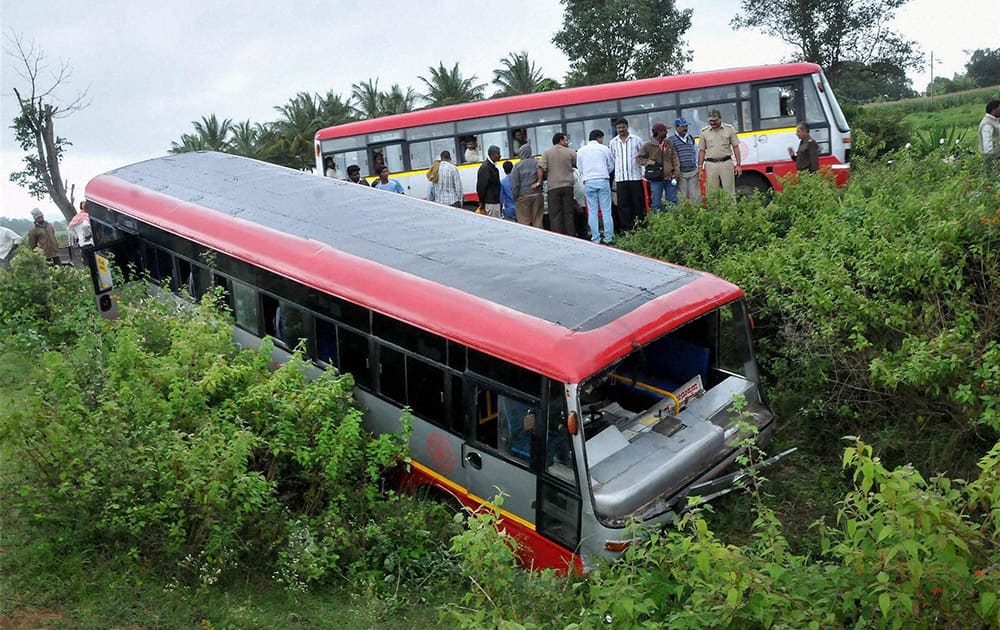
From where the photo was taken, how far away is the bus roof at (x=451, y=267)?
20.3 ft

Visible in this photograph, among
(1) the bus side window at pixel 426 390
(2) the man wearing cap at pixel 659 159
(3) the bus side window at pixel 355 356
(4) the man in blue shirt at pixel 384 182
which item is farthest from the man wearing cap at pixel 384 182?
(1) the bus side window at pixel 426 390

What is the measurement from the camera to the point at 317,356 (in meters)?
8.30

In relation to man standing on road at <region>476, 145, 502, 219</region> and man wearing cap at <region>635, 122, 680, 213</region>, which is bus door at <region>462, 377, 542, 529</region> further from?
man standing on road at <region>476, 145, 502, 219</region>

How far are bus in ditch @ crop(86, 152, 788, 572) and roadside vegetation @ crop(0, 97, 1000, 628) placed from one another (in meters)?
0.40

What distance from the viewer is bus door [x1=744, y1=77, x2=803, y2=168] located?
48.3ft

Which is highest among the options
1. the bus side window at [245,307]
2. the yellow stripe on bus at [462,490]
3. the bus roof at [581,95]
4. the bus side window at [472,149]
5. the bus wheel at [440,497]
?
the bus roof at [581,95]

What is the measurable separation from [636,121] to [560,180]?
4.09m

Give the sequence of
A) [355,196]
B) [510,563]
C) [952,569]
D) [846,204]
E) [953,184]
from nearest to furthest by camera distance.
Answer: [952,569] < [510,563] < [953,184] < [846,204] < [355,196]

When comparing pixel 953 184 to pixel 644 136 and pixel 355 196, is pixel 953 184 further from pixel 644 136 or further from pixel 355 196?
pixel 644 136

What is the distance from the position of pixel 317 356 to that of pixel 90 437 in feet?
8.65

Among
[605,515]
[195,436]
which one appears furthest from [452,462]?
[195,436]

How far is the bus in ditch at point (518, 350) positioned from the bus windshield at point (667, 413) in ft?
0.05

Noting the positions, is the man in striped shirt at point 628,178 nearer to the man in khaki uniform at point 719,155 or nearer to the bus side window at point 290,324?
the man in khaki uniform at point 719,155

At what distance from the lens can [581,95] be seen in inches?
640
